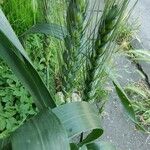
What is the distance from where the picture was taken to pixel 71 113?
0.72 metres

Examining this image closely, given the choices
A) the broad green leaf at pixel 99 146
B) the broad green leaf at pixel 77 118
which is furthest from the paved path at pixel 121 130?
the broad green leaf at pixel 77 118

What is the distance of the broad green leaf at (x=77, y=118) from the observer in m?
0.71

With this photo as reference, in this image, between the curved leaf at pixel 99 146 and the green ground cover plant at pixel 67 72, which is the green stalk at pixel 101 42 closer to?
the green ground cover plant at pixel 67 72

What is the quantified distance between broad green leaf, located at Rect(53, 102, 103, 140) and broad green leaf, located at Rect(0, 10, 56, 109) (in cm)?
3

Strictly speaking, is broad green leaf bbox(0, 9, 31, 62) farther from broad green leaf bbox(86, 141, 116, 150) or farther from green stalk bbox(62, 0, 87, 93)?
broad green leaf bbox(86, 141, 116, 150)

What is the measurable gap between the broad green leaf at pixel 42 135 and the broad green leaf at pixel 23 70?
3cm

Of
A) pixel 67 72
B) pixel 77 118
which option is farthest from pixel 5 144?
pixel 67 72

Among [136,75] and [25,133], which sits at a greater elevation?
[25,133]

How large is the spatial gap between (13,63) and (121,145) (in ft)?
2.87

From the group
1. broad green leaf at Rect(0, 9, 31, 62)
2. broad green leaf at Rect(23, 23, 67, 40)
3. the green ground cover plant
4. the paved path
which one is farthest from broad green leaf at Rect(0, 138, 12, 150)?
the paved path

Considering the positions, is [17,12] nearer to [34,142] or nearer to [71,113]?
[71,113]

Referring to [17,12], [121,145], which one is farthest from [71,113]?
[17,12]

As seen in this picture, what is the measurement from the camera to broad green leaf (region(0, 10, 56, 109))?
25.9 inches

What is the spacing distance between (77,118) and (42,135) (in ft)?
0.41
